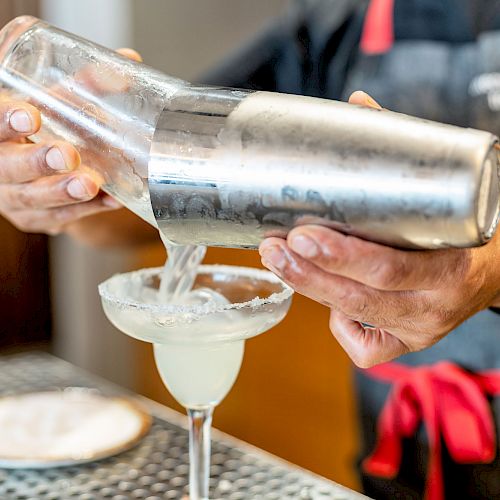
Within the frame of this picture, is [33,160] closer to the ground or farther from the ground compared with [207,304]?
farther from the ground

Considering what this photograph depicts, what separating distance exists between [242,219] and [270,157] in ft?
0.16

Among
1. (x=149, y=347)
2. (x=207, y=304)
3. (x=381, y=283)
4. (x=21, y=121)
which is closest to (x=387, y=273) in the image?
(x=381, y=283)

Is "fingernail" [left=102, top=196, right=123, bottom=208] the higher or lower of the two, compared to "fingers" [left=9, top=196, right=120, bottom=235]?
higher

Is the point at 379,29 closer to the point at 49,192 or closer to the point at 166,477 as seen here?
the point at 49,192

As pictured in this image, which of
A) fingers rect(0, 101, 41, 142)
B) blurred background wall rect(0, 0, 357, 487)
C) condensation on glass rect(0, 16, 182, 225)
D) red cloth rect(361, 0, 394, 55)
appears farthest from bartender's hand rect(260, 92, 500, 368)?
blurred background wall rect(0, 0, 357, 487)

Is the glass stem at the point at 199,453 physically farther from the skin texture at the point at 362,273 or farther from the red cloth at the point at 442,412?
the red cloth at the point at 442,412

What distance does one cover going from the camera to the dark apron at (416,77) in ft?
3.49

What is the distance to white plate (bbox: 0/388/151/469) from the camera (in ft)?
2.85

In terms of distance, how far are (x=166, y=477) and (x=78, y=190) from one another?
0.95 ft

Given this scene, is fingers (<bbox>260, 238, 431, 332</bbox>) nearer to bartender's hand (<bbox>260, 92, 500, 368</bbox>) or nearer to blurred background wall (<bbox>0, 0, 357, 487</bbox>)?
bartender's hand (<bbox>260, 92, 500, 368</bbox>)

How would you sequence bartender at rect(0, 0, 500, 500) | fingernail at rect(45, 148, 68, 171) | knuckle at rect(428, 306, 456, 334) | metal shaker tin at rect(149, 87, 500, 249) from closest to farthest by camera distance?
metal shaker tin at rect(149, 87, 500, 249) < knuckle at rect(428, 306, 456, 334) < fingernail at rect(45, 148, 68, 171) < bartender at rect(0, 0, 500, 500)

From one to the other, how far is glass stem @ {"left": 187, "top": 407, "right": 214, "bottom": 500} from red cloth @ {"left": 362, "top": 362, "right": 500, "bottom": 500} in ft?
1.19

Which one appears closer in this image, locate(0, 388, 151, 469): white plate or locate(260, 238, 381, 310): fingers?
locate(260, 238, 381, 310): fingers

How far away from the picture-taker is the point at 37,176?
793 mm
